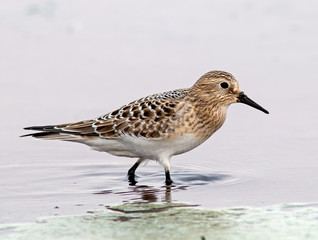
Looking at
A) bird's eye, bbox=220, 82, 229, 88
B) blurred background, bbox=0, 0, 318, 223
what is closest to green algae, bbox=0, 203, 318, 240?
blurred background, bbox=0, 0, 318, 223

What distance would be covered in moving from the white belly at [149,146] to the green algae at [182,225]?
5.58 feet

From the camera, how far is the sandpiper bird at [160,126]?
967cm

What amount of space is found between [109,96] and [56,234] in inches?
225

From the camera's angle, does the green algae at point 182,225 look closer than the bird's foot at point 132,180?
Yes

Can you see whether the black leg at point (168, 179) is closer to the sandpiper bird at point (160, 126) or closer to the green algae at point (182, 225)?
the sandpiper bird at point (160, 126)

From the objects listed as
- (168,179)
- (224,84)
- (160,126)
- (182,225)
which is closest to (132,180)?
(168,179)

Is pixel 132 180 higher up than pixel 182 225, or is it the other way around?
pixel 132 180

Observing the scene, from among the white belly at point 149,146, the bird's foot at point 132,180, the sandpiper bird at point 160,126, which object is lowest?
the bird's foot at point 132,180

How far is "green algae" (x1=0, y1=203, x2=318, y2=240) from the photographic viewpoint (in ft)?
22.5

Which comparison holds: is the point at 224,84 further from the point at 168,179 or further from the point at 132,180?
the point at 132,180

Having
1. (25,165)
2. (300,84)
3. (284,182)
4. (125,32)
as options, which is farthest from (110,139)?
(125,32)

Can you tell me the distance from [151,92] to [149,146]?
9.55ft

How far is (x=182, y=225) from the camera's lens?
23.6 feet

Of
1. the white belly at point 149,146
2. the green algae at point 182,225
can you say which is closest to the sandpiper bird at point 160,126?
the white belly at point 149,146
